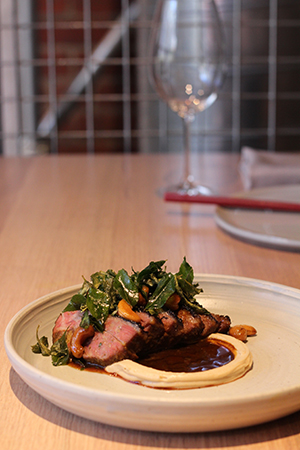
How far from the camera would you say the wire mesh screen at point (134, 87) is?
3096mm

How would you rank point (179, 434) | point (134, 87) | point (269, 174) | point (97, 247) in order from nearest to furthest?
point (179, 434)
point (97, 247)
point (269, 174)
point (134, 87)

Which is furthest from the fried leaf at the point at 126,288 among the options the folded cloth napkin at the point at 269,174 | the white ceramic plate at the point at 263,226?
the folded cloth napkin at the point at 269,174

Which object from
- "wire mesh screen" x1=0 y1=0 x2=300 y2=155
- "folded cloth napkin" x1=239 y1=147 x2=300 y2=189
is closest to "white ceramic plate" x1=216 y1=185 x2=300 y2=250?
"folded cloth napkin" x1=239 y1=147 x2=300 y2=189

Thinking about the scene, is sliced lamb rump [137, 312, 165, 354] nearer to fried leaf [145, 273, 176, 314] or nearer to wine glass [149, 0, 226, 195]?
fried leaf [145, 273, 176, 314]

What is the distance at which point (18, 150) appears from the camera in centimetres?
323

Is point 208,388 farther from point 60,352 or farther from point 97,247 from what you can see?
point 97,247

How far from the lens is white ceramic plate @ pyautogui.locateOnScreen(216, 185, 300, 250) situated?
2.25 ft

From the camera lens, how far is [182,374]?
13.3 inches

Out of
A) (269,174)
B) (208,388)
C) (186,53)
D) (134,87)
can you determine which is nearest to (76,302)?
(208,388)

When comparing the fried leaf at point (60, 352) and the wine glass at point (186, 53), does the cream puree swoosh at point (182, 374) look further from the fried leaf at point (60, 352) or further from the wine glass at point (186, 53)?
the wine glass at point (186, 53)

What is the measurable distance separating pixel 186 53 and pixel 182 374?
67 centimetres

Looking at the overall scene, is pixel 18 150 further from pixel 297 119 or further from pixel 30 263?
pixel 30 263

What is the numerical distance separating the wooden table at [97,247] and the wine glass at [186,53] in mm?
198

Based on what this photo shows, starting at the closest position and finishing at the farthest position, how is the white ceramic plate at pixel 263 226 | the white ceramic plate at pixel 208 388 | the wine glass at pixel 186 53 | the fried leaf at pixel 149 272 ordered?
the white ceramic plate at pixel 208 388
the fried leaf at pixel 149 272
the white ceramic plate at pixel 263 226
the wine glass at pixel 186 53
